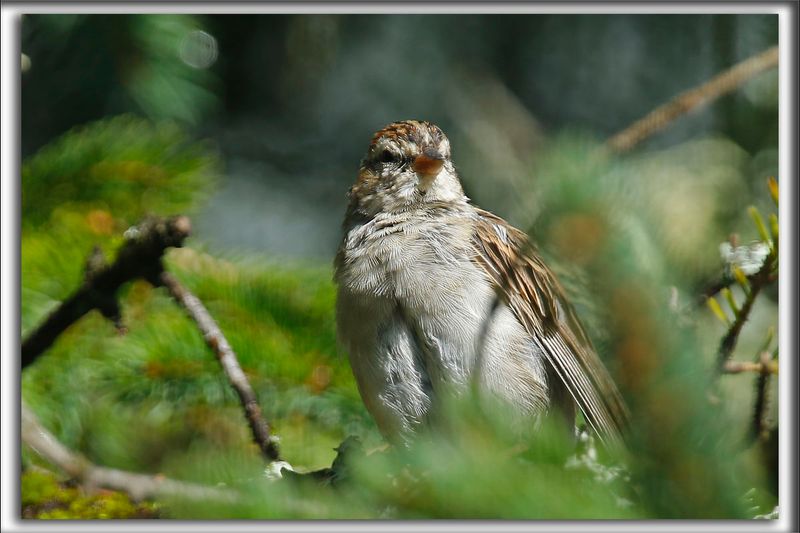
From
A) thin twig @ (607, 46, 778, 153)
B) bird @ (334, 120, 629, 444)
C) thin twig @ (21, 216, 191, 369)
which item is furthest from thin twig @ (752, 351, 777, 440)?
thin twig @ (21, 216, 191, 369)

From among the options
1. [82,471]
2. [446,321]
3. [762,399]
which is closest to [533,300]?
[446,321]

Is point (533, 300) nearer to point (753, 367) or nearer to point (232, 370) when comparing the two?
point (753, 367)

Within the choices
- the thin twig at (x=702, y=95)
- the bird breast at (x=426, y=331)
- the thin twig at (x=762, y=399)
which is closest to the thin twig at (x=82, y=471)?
the bird breast at (x=426, y=331)

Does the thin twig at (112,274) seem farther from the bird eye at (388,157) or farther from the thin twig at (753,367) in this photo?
the thin twig at (753,367)

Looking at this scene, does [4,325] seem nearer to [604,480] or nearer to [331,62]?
[604,480]

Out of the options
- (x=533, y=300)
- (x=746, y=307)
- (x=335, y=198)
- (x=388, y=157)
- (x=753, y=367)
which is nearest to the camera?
(x=746, y=307)

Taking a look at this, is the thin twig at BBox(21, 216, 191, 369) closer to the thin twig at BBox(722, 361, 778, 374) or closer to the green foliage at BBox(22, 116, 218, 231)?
the green foliage at BBox(22, 116, 218, 231)

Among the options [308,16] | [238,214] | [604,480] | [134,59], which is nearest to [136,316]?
[134,59]
